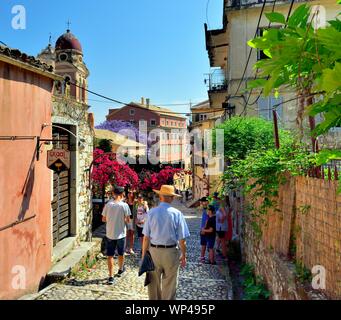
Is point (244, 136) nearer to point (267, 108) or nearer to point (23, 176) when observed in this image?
point (267, 108)

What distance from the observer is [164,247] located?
5.12 meters

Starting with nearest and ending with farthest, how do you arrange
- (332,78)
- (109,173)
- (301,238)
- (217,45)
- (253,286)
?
(332,78)
(301,238)
(253,286)
(109,173)
(217,45)

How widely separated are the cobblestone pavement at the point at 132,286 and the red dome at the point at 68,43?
1633cm

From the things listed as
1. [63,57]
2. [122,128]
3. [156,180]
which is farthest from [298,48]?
[122,128]

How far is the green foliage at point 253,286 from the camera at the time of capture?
616 centimetres

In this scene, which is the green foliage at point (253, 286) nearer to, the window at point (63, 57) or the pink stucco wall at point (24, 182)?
the pink stucco wall at point (24, 182)

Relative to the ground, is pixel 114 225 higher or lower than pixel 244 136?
lower

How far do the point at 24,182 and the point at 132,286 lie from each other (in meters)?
3.00

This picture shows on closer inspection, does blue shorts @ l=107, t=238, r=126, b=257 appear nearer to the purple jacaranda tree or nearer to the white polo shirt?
the white polo shirt

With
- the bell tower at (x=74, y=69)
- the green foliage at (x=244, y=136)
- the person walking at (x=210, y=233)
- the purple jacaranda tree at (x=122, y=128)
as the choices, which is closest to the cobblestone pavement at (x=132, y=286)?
the person walking at (x=210, y=233)

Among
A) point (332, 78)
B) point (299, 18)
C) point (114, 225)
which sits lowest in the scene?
point (114, 225)

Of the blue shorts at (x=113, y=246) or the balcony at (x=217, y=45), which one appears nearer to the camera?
the blue shorts at (x=113, y=246)

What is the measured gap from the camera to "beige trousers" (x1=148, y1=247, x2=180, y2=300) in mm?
5109
